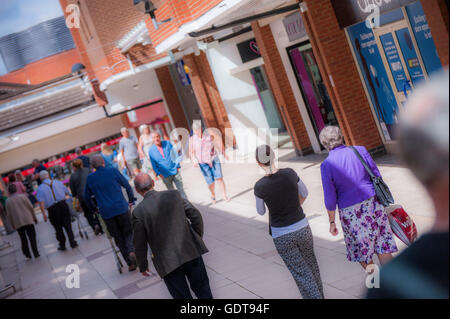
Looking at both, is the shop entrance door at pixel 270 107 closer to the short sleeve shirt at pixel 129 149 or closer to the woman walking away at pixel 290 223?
the short sleeve shirt at pixel 129 149

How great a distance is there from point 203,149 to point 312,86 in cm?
407

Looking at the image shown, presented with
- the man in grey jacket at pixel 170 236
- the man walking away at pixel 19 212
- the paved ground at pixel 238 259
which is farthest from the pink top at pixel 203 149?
the man in grey jacket at pixel 170 236

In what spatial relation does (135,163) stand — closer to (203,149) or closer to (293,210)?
(203,149)

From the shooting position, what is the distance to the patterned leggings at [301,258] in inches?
202

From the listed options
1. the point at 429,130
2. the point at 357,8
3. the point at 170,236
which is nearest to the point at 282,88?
the point at 357,8

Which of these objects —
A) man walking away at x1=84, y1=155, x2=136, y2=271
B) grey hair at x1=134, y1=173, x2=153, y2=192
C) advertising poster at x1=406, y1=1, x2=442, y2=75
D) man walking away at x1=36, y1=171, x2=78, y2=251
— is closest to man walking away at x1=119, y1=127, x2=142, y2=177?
man walking away at x1=36, y1=171, x2=78, y2=251

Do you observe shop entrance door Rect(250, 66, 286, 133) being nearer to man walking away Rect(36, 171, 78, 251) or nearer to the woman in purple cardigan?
man walking away Rect(36, 171, 78, 251)

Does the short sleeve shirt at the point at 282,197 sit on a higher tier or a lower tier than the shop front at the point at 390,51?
lower

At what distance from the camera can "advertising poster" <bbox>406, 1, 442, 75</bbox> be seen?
28.9 ft

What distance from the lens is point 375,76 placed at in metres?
11.4

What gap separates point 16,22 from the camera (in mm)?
12273

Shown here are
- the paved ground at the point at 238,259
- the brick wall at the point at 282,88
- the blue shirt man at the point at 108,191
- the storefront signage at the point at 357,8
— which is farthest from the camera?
the brick wall at the point at 282,88

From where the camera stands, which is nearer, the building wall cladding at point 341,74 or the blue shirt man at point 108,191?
the blue shirt man at point 108,191

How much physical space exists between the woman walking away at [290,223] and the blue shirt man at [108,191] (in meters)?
4.22
